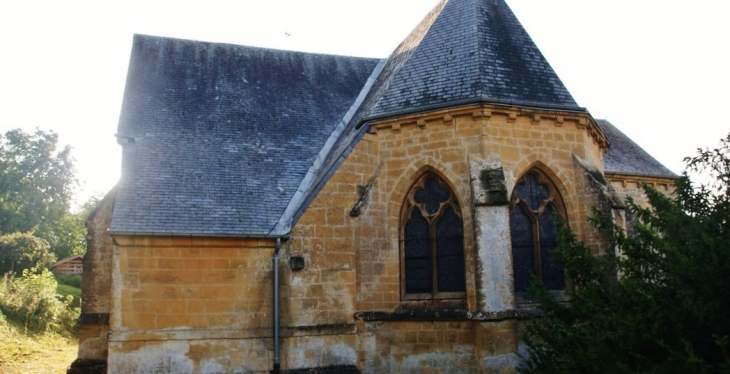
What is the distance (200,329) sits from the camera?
33.5 feet

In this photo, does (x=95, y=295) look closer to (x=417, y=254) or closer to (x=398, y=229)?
(x=398, y=229)

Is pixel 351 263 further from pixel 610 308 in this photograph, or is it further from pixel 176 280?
pixel 610 308

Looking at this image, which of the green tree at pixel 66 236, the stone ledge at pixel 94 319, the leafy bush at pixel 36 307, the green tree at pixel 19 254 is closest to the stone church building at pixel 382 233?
the stone ledge at pixel 94 319

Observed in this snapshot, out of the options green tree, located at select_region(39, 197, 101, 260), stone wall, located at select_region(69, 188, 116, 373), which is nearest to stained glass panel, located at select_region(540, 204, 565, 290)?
stone wall, located at select_region(69, 188, 116, 373)

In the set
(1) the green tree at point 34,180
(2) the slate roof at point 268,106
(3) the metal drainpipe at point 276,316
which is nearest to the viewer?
(3) the metal drainpipe at point 276,316

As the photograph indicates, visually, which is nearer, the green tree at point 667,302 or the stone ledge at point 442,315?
the green tree at point 667,302

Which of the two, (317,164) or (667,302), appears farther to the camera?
(317,164)

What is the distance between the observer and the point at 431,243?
10.7 meters

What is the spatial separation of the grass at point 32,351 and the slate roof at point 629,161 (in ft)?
49.9

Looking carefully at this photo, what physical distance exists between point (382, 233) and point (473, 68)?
3.56m

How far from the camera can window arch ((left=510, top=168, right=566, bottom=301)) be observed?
1048cm

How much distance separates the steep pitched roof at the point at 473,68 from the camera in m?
10.9

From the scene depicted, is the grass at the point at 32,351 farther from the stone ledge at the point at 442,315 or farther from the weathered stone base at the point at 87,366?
the stone ledge at the point at 442,315

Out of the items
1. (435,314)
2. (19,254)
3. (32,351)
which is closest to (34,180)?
(19,254)
